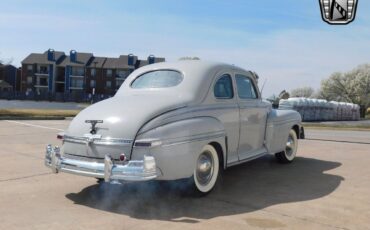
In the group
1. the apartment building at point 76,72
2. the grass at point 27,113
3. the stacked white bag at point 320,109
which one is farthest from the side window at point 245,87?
the apartment building at point 76,72

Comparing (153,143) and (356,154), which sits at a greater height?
(153,143)

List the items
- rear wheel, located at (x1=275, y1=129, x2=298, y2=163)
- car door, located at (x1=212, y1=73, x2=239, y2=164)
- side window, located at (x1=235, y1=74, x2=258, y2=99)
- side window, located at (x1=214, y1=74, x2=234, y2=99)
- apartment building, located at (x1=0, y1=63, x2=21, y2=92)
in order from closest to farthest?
car door, located at (x1=212, y1=73, x2=239, y2=164)
side window, located at (x1=214, y1=74, x2=234, y2=99)
side window, located at (x1=235, y1=74, x2=258, y2=99)
rear wheel, located at (x1=275, y1=129, x2=298, y2=163)
apartment building, located at (x1=0, y1=63, x2=21, y2=92)

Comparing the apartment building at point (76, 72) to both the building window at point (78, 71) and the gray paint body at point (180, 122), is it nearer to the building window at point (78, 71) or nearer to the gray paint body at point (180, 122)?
the building window at point (78, 71)

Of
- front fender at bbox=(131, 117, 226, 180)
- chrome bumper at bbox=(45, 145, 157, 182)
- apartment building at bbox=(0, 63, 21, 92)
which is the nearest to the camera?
chrome bumper at bbox=(45, 145, 157, 182)

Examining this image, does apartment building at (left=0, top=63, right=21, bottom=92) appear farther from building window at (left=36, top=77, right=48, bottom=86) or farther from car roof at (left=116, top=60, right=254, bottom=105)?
car roof at (left=116, top=60, right=254, bottom=105)

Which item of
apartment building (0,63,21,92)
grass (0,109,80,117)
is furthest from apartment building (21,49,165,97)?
grass (0,109,80,117)

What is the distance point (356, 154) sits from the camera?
10516 millimetres

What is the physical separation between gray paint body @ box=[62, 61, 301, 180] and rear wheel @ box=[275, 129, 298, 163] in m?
1.34

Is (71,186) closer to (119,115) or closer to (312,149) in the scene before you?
(119,115)

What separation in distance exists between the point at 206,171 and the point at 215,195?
1.26 feet

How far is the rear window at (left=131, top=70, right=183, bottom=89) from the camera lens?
20.9 ft

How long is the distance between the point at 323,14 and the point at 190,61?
3.25m

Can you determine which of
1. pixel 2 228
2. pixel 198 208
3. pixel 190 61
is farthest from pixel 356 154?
pixel 2 228

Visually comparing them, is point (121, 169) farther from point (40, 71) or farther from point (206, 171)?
point (40, 71)
